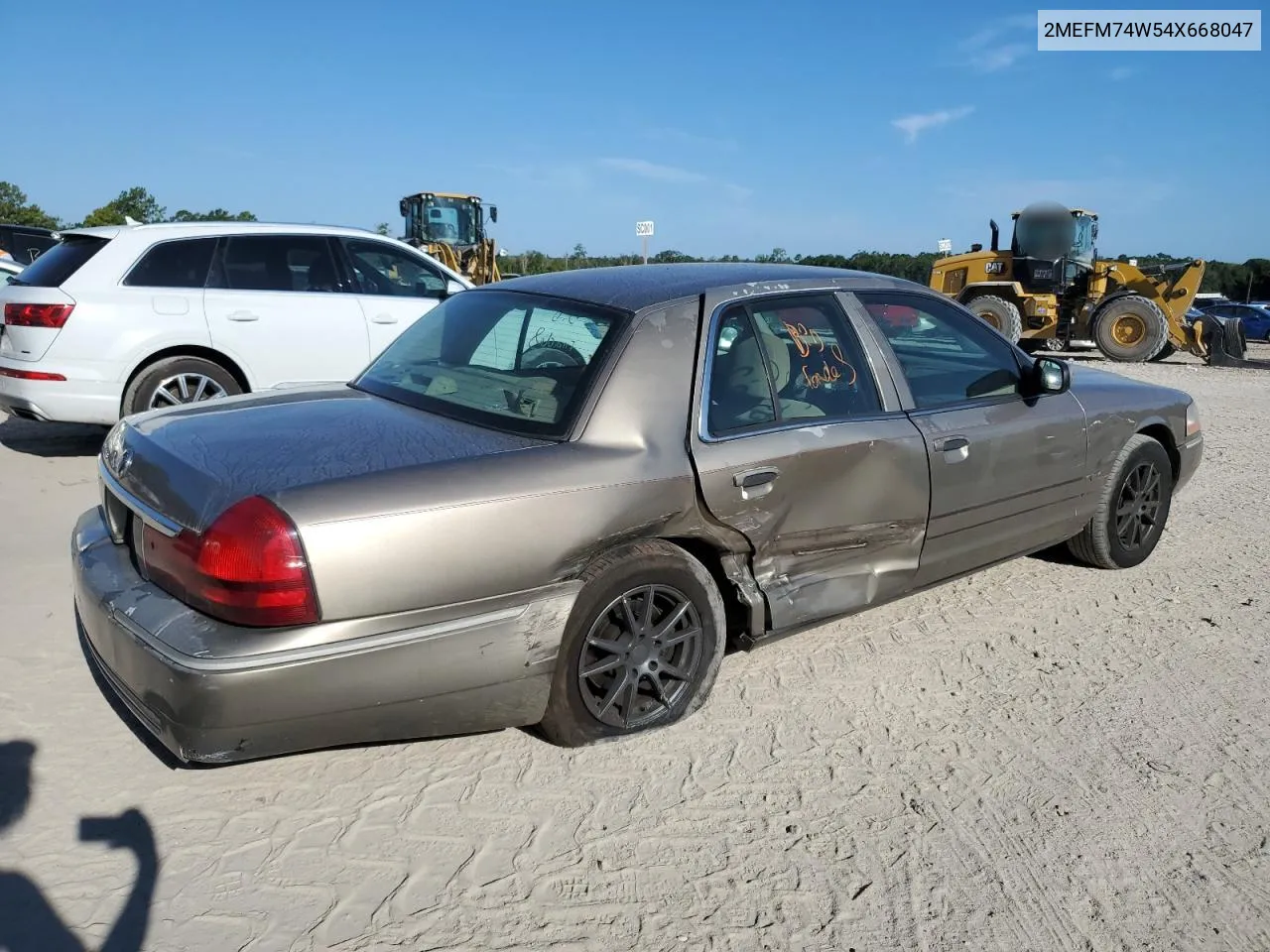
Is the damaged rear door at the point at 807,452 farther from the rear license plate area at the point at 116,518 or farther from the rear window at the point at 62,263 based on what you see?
the rear window at the point at 62,263

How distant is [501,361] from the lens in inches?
141

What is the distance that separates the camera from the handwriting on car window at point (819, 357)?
12.0 ft

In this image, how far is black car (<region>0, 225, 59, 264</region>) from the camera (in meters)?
18.2

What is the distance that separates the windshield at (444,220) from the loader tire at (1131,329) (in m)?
13.0

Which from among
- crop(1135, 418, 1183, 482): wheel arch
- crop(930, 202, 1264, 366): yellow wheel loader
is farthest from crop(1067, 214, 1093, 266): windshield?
crop(1135, 418, 1183, 482): wheel arch

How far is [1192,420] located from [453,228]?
18.8 meters

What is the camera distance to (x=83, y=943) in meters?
2.29

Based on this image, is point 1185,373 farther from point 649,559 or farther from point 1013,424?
point 649,559

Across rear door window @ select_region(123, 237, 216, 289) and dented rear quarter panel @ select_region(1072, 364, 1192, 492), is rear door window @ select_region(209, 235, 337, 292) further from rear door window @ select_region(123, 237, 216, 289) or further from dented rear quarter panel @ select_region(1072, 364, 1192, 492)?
dented rear quarter panel @ select_region(1072, 364, 1192, 492)

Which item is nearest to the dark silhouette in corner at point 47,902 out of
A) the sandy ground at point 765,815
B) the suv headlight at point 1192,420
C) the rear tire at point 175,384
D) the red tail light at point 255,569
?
the sandy ground at point 765,815

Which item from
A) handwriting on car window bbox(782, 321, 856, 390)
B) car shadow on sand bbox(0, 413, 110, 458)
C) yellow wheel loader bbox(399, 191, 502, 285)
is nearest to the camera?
handwriting on car window bbox(782, 321, 856, 390)

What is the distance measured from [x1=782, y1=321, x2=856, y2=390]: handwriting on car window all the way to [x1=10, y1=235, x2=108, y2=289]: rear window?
5.05 meters

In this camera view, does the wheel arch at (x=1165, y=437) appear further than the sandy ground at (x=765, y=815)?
Yes

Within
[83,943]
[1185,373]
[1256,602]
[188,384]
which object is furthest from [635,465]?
[1185,373]
